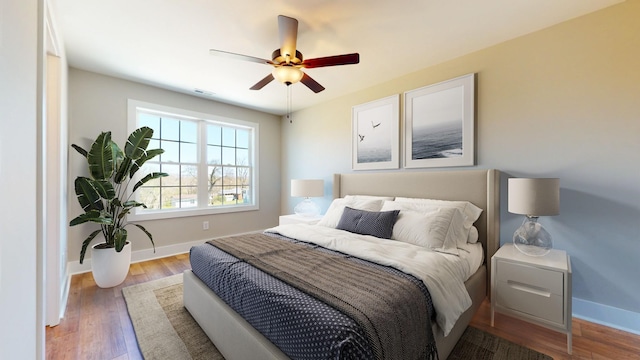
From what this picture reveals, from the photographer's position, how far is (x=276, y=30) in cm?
230

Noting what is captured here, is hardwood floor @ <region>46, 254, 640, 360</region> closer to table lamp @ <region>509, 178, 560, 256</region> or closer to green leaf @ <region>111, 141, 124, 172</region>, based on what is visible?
table lamp @ <region>509, 178, 560, 256</region>

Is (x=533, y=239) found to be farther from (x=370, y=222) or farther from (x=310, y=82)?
(x=310, y=82)

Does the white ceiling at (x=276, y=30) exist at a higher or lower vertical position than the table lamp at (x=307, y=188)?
higher

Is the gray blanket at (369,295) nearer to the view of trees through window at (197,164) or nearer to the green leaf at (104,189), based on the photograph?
the green leaf at (104,189)

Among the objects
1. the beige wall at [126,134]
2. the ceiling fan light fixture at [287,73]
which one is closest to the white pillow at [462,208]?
the ceiling fan light fixture at [287,73]

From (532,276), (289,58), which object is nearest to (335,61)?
(289,58)

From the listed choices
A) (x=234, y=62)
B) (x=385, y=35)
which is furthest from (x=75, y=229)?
(x=385, y=35)

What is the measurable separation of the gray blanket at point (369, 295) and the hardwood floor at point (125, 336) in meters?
1.02

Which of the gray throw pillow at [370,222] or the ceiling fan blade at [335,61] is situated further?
the gray throw pillow at [370,222]

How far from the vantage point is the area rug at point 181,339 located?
1700 millimetres

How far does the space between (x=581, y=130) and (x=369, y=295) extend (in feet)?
7.88

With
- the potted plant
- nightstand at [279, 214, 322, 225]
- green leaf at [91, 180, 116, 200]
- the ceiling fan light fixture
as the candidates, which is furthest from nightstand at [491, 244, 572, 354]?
green leaf at [91, 180, 116, 200]

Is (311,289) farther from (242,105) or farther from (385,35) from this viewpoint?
(242,105)

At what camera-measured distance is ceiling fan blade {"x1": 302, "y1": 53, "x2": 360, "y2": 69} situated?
78.2 inches
